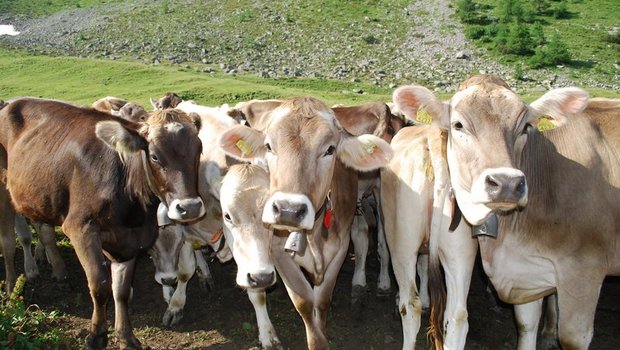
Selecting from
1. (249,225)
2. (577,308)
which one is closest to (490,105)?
(577,308)

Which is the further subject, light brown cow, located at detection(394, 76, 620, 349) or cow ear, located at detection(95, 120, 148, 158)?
cow ear, located at detection(95, 120, 148, 158)

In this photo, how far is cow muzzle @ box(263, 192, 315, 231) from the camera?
4.32 m

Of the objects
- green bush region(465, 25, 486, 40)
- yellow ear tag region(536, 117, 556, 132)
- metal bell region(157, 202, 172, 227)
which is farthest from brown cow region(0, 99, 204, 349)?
green bush region(465, 25, 486, 40)

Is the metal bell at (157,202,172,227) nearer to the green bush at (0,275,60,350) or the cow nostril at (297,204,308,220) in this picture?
the green bush at (0,275,60,350)

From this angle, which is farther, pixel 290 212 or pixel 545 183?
pixel 545 183

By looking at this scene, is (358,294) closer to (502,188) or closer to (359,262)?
(359,262)

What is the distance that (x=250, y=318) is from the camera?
6941mm

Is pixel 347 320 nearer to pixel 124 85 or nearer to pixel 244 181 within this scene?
pixel 244 181

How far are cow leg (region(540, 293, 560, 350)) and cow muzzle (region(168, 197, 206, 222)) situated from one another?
151 inches

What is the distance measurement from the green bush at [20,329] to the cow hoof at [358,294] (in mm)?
3316

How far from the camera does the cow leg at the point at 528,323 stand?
5.76 m

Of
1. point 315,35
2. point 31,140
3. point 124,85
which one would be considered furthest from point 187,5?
point 31,140

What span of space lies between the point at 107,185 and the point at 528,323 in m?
4.37

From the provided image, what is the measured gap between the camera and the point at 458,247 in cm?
504
